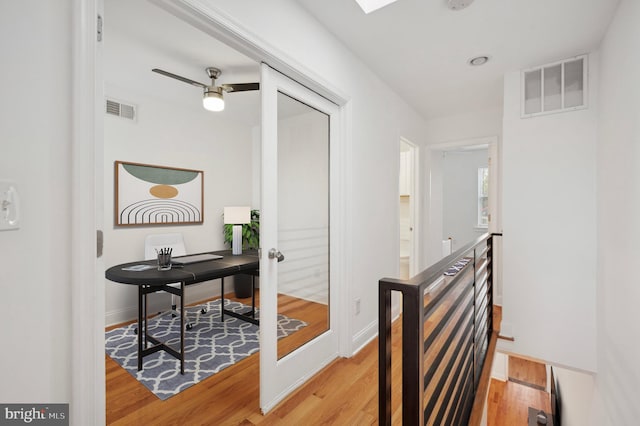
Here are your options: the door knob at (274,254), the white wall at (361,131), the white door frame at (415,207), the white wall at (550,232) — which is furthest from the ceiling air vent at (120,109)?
the white wall at (550,232)

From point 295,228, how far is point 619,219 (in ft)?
7.28

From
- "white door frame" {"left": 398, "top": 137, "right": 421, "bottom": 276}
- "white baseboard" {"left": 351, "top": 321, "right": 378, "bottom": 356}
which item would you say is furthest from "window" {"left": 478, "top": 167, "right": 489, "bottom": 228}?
"white baseboard" {"left": 351, "top": 321, "right": 378, "bottom": 356}

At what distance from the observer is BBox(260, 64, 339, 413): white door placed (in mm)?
1771

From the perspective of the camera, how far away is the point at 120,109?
3.23m

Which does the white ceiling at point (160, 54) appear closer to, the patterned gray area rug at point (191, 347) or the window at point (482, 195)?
the patterned gray area rug at point (191, 347)

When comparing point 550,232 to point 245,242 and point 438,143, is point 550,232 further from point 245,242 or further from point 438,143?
point 245,242

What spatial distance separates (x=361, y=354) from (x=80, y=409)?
6.42ft

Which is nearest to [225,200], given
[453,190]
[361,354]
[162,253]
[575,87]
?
[162,253]

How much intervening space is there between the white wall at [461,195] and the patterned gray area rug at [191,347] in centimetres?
527

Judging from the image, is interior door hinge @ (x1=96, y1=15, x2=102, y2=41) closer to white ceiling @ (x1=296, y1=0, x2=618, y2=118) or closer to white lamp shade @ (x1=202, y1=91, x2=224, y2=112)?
white ceiling @ (x1=296, y1=0, x2=618, y2=118)

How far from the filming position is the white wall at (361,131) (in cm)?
170

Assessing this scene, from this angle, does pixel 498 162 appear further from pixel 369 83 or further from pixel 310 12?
pixel 310 12
